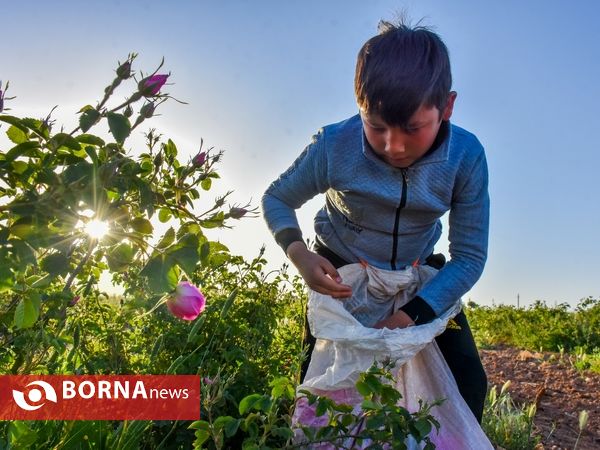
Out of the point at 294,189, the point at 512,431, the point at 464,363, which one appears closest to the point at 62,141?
the point at 294,189

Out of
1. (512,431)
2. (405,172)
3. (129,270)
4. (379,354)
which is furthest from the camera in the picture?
(512,431)

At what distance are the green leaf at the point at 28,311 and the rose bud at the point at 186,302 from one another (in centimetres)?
24

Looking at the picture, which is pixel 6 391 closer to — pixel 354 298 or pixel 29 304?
pixel 29 304

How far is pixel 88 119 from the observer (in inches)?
48.5

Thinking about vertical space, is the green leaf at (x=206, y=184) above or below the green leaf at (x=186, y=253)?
above

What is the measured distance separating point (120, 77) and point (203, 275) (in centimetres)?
134

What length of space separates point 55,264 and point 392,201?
1111 mm

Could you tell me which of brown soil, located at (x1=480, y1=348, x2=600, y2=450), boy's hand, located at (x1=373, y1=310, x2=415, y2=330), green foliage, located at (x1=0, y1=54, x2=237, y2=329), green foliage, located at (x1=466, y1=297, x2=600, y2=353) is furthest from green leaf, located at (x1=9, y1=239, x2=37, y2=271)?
green foliage, located at (x1=466, y1=297, x2=600, y2=353)

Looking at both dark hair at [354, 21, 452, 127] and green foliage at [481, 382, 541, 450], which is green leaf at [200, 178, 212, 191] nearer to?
dark hair at [354, 21, 452, 127]

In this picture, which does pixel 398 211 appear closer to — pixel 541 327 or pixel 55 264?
pixel 55 264

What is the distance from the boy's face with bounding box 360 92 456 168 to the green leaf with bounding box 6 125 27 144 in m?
0.87

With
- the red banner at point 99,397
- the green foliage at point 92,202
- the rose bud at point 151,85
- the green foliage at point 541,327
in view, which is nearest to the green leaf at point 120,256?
the green foliage at point 92,202

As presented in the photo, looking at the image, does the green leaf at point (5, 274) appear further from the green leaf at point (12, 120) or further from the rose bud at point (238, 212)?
the rose bud at point (238, 212)

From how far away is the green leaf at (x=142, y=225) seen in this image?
48.3 inches
